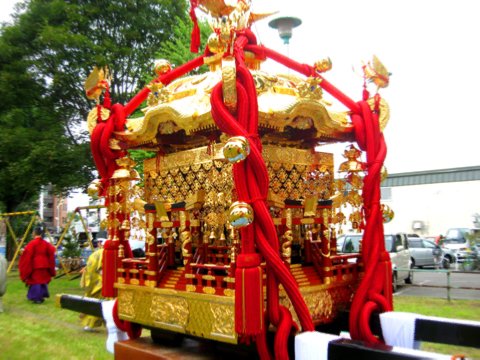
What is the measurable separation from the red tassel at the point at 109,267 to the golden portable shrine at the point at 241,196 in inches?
0.5

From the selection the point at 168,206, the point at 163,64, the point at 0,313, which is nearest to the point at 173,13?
the point at 0,313

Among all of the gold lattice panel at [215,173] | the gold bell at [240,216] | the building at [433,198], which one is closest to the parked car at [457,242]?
the building at [433,198]

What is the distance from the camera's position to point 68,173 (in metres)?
14.9

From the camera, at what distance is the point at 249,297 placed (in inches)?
131

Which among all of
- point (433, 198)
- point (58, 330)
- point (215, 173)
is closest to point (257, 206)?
point (215, 173)

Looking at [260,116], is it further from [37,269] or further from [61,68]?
[61,68]

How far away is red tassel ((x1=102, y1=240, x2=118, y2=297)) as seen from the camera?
16.9 ft

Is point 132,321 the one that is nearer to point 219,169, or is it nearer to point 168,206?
point 168,206

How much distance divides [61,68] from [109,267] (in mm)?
12299

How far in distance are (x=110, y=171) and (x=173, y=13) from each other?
40.9 ft

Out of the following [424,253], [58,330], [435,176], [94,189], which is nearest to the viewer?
[94,189]

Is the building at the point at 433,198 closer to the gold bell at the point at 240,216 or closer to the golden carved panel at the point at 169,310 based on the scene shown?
the golden carved panel at the point at 169,310

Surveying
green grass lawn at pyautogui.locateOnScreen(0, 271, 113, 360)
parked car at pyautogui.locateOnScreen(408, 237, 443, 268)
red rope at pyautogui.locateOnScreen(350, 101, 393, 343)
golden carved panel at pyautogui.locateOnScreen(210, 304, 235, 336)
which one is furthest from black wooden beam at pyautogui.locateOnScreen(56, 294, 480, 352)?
parked car at pyautogui.locateOnScreen(408, 237, 443, 268)

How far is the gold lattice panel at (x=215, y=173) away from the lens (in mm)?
4445
